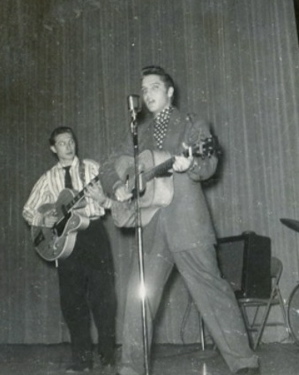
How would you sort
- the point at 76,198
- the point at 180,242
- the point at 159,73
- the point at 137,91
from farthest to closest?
the point at 137,91
the point at 76,198
the point at 159,73
the point at 180,242

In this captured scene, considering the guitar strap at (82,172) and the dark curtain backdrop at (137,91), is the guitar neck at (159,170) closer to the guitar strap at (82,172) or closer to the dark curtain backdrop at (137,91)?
Result: the guitar strap at (82,172)

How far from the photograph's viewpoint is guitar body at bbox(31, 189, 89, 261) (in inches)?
147

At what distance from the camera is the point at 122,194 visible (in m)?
2.98

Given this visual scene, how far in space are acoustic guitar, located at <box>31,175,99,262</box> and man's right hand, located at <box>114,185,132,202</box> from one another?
597 mm

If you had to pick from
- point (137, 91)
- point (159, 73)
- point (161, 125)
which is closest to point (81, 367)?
point (161, 125)

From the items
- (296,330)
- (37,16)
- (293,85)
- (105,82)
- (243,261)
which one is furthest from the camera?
(37,16)

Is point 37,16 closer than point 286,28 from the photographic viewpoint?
No

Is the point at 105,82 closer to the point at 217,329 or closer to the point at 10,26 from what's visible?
the point at 10,26

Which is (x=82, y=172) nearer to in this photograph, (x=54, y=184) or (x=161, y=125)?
(x=54, y=184)

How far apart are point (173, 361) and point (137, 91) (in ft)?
9.26

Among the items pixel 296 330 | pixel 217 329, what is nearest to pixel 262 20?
pixel 296 330

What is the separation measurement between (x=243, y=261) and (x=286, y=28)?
7.27ft

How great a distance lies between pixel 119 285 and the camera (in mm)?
5391

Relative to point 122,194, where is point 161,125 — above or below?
above
